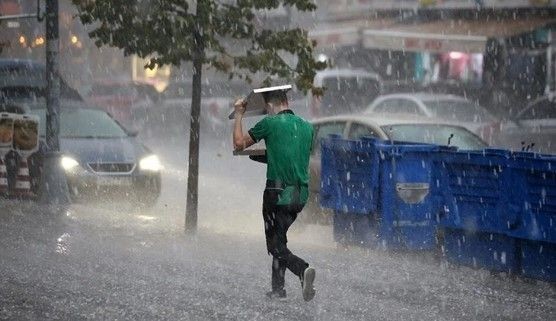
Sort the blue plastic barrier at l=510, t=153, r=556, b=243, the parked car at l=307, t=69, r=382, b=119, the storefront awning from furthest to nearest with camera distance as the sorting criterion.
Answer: the parked car at l=307, t=69, r=382, b=119 < the storefront awning < the blue plastic barrier at l=510, t=153, r=556, b=243

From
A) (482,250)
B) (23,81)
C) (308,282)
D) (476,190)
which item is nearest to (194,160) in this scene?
(476,190)

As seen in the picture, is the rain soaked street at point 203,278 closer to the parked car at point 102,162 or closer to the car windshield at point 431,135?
the parked car at point 102,162

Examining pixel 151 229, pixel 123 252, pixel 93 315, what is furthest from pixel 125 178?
pixel 93 315

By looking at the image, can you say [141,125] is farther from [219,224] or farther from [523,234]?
[523,234]

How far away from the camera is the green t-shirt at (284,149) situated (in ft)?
30.7

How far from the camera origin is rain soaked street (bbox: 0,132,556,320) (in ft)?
30.0

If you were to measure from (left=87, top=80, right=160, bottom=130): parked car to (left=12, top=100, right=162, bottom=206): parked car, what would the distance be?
18.5 m

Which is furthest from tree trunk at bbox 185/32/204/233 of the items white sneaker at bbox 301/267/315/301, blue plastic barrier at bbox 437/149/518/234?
white sneaker at bbox 301/267/315/301

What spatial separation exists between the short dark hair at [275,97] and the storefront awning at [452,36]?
21.7 m

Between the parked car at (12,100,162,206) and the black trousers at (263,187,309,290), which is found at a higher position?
→ the black trousers at (263,187,309,290)

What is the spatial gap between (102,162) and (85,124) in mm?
1540

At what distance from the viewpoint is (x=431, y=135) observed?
14461mm

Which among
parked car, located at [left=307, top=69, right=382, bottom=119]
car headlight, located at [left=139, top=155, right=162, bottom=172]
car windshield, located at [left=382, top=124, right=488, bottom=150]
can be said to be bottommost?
parked car, located at [left=307, top=69, right=382, bottom=119]

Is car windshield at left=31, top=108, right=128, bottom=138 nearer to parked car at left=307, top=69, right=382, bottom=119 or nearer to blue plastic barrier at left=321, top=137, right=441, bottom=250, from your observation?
blue plastic barrier at left=321, top=137, right=441, bottom=250
